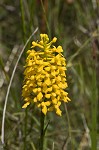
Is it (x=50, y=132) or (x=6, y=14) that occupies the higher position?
(x=6, y=14)

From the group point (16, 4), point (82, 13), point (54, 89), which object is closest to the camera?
point (54, 89)

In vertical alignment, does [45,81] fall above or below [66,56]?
below

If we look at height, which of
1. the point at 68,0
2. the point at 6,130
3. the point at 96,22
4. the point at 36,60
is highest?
the point at 68,0

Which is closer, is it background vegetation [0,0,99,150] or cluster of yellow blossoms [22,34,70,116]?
cluster of yellow blossoms [22,34,70,116]

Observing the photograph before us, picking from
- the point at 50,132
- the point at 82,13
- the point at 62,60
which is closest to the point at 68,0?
the point at 82,13

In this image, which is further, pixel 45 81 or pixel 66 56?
pixel 66 56

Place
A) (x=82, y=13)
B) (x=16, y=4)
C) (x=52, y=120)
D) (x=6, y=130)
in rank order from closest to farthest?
1. (x=6, y=130)
2. (x=52, y=120)
3. (x=82, y=13)
4. (x=16, y=4)

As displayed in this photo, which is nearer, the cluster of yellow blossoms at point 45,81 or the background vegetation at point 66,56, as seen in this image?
the cluster of yellow blossoms at point 45,81

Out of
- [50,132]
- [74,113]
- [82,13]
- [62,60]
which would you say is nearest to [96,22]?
[82,13]

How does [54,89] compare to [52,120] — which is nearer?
[54,89]

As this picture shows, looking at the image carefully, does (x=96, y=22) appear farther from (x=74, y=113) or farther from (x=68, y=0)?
(x=74, y=113)
